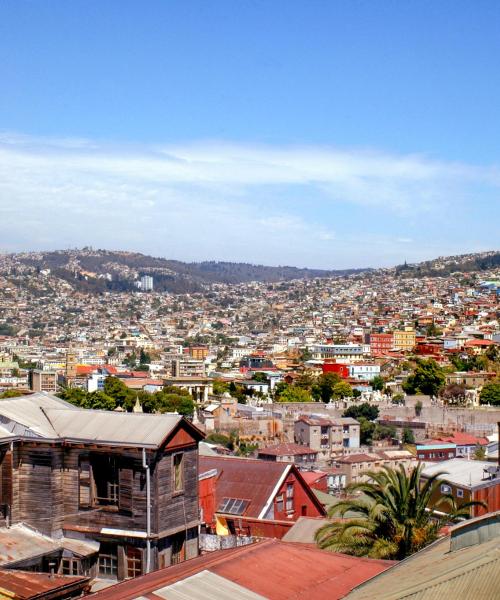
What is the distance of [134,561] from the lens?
1416 centimetres

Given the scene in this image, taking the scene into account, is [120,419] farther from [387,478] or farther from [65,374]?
[65,374]

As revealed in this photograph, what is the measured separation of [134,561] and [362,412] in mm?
60250

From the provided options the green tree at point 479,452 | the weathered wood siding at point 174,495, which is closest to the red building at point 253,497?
the weathered wood siding at point 174,495

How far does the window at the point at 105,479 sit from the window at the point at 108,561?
1.96ft

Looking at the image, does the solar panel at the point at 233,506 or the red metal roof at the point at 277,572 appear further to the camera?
the solar panel at the point at 233,506

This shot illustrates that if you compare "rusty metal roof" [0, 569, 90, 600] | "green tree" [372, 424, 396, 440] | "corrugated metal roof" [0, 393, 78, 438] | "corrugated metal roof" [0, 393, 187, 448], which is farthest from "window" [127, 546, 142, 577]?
"green tree" [372, 424, 396, 440]

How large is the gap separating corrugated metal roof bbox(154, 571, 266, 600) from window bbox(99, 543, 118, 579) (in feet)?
7.84

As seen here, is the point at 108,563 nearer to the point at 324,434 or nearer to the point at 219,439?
the point at 219,439

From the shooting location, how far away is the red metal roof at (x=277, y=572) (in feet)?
40.1

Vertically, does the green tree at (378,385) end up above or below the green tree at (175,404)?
below

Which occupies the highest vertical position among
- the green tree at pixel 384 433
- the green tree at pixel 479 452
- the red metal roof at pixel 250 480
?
the red metal roof at pixel 250 480

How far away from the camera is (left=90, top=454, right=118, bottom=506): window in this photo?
565 inches

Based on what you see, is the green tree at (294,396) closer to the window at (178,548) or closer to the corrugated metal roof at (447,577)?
the window at (178,548)

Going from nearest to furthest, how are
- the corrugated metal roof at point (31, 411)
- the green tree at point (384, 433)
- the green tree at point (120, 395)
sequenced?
the corrugated metal roof at point (31, 411) < the green tree at point (120, 395) < the green tree at point (384, 433)
